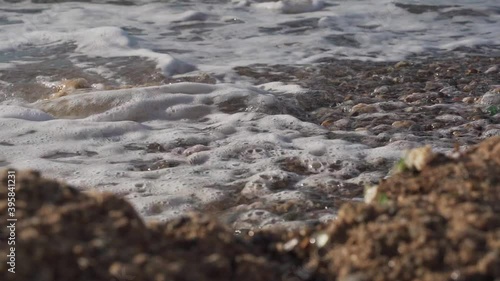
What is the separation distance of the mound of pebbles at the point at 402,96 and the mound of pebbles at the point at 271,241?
271cm

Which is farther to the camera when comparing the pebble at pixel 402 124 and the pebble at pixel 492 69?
the pebble at pixel 492 69

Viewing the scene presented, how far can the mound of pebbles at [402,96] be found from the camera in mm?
4594

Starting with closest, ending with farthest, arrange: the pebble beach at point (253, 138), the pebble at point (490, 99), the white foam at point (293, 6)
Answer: the pebble beach at point (253, 138)
the pebble at point (490, 99)
the white foam at point (293, 6)

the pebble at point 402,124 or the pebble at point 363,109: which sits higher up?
the pebble at point 402,124

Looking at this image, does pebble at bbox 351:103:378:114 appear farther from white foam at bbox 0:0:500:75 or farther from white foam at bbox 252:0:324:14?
white foam at bbox 252:0:324:14

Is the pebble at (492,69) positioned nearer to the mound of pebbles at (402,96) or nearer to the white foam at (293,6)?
the mound of pebbles at (402,96)

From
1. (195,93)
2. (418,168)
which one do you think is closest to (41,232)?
(418,168)

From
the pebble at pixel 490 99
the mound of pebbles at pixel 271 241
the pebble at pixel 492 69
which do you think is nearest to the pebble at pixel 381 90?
the pebble at pixel 490 99

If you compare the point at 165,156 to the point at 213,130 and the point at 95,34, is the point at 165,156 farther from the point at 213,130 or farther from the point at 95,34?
the point at 95,34

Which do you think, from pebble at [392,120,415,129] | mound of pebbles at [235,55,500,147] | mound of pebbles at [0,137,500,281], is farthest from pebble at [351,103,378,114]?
mound of pebbles at [0,137,500,281]

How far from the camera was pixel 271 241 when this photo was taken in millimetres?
1698

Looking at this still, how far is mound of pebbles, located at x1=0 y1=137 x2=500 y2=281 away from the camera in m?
1.33

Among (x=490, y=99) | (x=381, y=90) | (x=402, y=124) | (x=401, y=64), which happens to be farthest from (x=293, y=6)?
(x=402, y=124)

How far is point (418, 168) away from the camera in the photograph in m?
1.86
